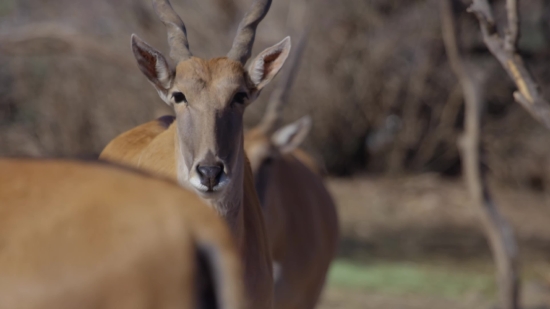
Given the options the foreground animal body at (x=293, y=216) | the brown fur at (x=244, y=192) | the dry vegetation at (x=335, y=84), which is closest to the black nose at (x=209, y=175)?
the brown fur at (x=244, y=192)

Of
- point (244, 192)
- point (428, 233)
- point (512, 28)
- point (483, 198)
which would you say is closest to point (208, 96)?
point (244, 192)

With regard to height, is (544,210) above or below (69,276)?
below

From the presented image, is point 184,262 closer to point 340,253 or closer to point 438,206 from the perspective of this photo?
point 340,253

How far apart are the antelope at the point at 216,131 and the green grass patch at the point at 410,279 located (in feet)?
13.5

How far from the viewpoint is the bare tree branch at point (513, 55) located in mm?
3632

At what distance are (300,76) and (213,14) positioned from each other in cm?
164

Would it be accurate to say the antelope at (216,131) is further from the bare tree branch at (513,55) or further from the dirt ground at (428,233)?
the dirt ground at (428,233)

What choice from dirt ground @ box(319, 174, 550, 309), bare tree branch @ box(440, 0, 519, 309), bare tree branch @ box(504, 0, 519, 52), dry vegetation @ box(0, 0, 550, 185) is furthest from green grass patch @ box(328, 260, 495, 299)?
bare tree branch @ box(504, 0, 519, 52)

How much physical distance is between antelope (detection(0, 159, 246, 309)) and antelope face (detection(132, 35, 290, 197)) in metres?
1.94

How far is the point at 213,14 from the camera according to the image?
12.2 m

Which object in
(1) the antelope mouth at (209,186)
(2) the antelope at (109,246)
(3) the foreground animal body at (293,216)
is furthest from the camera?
(3) the foreground animal body at (293,216)

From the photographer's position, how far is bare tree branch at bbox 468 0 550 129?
11.9 feet

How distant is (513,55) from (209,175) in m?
1.52

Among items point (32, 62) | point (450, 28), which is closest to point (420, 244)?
point (450, 28)
